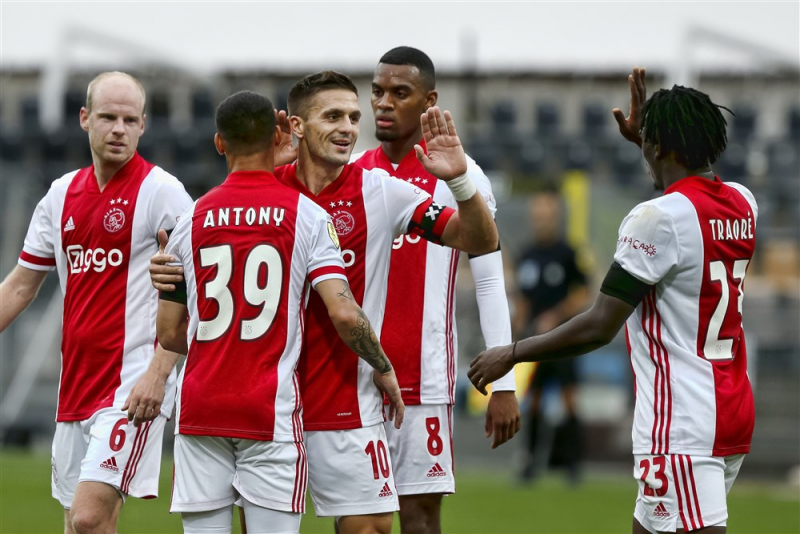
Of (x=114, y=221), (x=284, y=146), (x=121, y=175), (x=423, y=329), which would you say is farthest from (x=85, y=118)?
(x=423, y=329)

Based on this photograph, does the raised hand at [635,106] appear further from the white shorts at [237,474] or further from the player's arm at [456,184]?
the white shorts at [237,474]

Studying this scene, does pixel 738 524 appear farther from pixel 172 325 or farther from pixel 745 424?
pixel 172 325

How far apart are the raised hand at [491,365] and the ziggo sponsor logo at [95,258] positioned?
1.78 metres

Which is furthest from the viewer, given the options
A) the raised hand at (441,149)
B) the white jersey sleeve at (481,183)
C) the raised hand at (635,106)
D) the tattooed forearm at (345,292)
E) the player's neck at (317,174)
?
the white jersey sleeve at (481,183)

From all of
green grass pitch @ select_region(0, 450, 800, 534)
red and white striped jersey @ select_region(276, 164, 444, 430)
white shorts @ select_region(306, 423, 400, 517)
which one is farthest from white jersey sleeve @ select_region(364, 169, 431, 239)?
green grass pitch @ select_region(0, 450, 800, 534)

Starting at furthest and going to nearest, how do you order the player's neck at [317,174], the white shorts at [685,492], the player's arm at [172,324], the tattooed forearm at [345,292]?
1. the player's neck at [317,174]
2. the player's arm at [172,324]
3. the tattooed forearm at [345,292]
4. the white shorts at [685,492]

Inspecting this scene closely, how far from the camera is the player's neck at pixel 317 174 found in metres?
4.95

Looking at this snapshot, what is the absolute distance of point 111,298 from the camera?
547cm

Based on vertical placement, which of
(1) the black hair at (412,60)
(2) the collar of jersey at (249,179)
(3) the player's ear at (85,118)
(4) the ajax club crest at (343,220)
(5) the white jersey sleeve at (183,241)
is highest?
(1) the black hair at (412,60)

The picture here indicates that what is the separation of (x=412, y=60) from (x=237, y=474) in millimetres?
2242

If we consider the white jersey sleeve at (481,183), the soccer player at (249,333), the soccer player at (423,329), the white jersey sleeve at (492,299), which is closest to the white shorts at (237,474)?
the soccer player at (249,333)

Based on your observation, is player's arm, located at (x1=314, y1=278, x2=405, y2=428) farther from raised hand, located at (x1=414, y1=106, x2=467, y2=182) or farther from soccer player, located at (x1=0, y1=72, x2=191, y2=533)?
soccer player, located at (x1=0, y1=72, x2=191, y2=533)

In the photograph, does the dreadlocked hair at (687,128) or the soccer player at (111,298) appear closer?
the dreadlocked hair at (687,128)

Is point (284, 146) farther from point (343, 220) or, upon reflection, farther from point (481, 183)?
point (481, 183)
